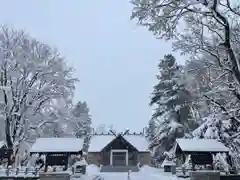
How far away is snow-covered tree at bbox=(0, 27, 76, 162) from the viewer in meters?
29.0

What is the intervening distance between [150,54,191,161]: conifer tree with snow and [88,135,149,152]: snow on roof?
7641 millimetres

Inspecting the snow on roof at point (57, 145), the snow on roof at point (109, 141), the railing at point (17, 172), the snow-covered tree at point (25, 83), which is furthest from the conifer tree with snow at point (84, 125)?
the snow on roof at point (57, 145)

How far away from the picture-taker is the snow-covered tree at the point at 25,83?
95.0 ft

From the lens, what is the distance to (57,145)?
20453mm

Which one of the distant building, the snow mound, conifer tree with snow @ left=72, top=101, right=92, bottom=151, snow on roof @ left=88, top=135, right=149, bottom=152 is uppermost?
conifer tree with snow @ left=72, top=101, right=92, bottom=151

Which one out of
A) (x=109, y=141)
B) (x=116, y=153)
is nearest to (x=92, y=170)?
(x=116, y=153)

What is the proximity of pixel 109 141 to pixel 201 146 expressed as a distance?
89.9 feet

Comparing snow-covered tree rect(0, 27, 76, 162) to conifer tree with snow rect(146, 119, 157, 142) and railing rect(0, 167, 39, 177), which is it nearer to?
railing rect(0, 167, 39, 177)

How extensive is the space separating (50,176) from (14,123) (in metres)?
12.5

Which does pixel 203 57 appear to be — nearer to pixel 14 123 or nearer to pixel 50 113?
pixel 50 113

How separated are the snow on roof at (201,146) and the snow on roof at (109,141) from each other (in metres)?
25.4

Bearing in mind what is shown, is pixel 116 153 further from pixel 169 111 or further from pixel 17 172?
pixel 17 172

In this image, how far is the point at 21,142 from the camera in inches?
1188

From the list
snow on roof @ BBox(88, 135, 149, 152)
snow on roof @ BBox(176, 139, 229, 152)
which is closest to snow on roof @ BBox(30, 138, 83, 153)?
snow on roof @ BBox(176, 139, 229, 152)
